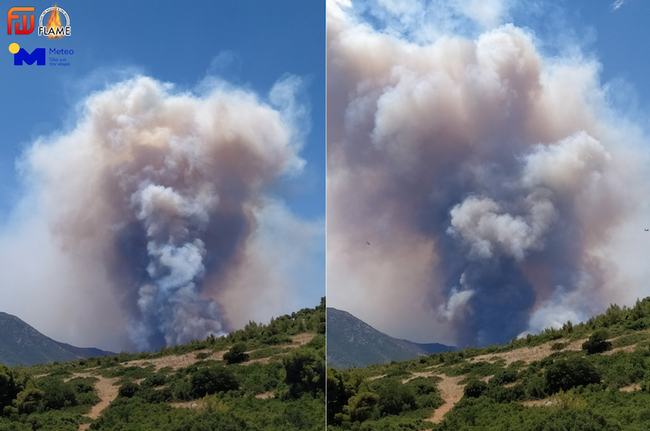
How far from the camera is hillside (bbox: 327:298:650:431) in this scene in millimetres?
9266

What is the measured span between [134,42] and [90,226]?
3.46m

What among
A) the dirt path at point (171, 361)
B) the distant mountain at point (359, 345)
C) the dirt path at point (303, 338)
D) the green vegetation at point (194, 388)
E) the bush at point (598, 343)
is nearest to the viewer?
the bush at point (598, 343)

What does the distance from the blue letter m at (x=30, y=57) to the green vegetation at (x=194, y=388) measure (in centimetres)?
532

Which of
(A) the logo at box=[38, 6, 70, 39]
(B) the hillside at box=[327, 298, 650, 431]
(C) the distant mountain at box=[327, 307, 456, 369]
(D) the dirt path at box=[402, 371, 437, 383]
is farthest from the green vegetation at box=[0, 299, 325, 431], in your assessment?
(A) the logo at box=[38, 6, 70, 39]

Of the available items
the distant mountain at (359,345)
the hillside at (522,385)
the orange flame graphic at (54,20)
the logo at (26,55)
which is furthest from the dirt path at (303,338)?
the orange flame graphic at (54,20)

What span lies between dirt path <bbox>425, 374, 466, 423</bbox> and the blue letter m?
30.2 ft

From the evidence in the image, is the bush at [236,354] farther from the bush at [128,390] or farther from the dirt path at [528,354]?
the dirt path at [528,354]

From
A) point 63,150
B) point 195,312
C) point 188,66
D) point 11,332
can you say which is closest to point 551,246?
point 195,312

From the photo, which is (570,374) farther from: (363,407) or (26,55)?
(26,55)

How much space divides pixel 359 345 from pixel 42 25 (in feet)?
27.3

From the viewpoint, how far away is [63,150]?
34.5 ft

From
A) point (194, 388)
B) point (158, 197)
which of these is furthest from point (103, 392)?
point (158, 197)

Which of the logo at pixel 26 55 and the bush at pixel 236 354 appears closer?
the logo at pixel 26 55

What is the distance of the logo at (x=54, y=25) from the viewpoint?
10539 millimetres
